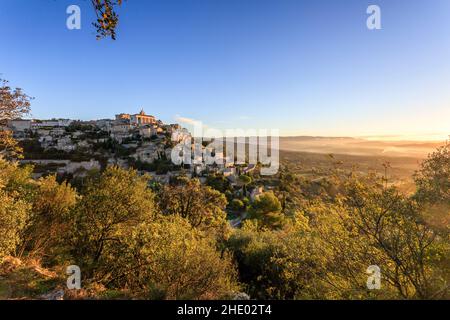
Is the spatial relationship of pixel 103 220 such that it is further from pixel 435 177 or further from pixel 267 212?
pixel 267 212

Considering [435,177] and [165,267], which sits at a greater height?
[435,177]

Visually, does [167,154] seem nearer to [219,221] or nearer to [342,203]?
[219,221]

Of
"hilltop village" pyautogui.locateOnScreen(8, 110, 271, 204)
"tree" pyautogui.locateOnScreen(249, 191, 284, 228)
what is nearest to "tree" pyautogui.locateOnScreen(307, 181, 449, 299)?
"tree" pyautogui.locateOnScreen(249, 191, 284, 228)

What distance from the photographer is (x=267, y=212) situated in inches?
1094

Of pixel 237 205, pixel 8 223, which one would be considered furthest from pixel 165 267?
pixel 237 205

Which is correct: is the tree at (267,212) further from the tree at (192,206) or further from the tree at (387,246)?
the tree at (387,246)

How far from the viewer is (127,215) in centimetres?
934

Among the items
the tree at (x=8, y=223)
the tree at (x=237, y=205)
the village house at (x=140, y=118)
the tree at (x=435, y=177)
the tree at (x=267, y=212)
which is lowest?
the tree at (x=237, y=205)

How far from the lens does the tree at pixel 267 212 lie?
27.4 meters

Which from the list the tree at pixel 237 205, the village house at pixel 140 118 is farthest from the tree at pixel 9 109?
the village house at pixel 140 118

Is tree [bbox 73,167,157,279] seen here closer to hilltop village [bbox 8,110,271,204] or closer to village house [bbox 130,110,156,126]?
hilltop village [bbox 8,110,271,204]

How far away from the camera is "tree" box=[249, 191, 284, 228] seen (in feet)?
90.0
